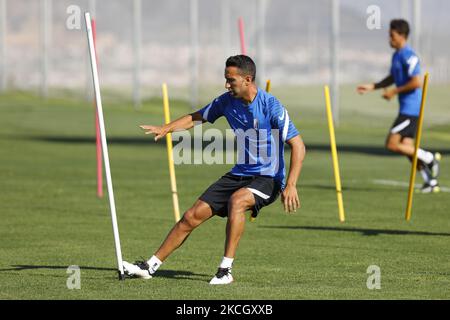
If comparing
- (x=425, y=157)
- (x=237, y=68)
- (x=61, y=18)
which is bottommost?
(x=61, y=18)

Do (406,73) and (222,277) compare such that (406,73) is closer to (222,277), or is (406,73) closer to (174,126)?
(174,126)

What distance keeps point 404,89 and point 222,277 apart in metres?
8.21

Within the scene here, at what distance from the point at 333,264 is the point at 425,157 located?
7.15m

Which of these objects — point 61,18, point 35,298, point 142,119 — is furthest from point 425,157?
point 61,18

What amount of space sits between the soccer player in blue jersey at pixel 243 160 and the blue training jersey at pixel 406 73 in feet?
24.7

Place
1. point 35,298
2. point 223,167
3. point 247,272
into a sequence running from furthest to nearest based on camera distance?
point 223,167 < point 247,272 < point 35,298

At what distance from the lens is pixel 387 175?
24953 mm

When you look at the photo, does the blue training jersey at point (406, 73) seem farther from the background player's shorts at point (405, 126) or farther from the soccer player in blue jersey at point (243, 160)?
the soccer player in blue jersey at point (243, 160)

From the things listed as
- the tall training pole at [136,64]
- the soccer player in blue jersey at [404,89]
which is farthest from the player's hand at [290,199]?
the tall training pole at [136,64]

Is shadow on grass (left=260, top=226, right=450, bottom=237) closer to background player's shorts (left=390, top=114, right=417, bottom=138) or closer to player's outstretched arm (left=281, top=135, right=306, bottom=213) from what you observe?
background player's shorts (left=390, top=114, right=417, bottom=138)

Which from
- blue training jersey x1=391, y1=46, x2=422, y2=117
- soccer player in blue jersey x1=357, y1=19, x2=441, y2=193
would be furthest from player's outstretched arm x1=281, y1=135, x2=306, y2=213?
blue training jersey x1=391, y1=46, x2=422, y2=117

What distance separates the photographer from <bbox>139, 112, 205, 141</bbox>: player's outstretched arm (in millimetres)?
11664

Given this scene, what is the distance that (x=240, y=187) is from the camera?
1187cm
